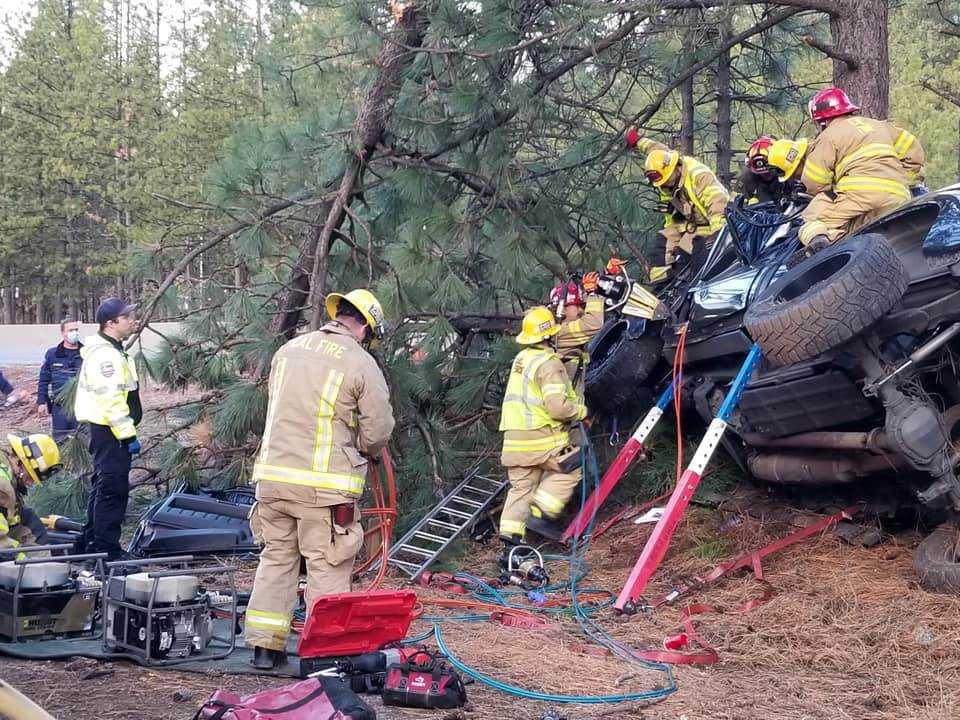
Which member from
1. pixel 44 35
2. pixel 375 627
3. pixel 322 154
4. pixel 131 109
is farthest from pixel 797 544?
pixel 44 35

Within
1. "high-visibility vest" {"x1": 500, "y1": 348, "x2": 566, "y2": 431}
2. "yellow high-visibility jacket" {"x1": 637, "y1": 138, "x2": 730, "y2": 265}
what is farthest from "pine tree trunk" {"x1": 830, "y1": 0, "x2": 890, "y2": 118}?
"high-visibility vest" {"x1": 500, "y1": 348, "x2": 566, "y2": 431}

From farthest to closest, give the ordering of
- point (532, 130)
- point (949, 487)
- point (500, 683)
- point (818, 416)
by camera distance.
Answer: point (532, 130)
point (818, 416)
point (949, 487)
point (500, 683)

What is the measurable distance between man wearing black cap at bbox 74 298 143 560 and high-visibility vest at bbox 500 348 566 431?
253 centimetres

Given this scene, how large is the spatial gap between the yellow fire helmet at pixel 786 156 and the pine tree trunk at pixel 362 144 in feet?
8.22

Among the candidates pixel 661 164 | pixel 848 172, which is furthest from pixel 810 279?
pixel 661 164

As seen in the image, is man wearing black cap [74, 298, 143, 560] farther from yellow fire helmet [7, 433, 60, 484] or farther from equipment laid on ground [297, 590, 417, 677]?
equipment laid on ground [297, 590, 417, 677]

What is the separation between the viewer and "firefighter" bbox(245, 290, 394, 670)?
488 cm

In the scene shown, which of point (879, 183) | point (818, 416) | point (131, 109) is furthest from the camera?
point (131, 109)

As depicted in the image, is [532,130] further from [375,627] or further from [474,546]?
[375,627]

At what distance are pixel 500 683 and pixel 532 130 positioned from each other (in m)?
4.37

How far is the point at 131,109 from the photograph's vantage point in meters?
24.5

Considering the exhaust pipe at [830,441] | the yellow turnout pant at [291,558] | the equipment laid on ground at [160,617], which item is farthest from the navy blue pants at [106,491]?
the exhaust pipe at [830,441]

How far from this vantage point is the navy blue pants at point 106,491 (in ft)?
22.5

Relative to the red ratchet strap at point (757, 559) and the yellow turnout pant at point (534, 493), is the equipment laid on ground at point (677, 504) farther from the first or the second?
the yellow turnout pant at point (534, 493)
